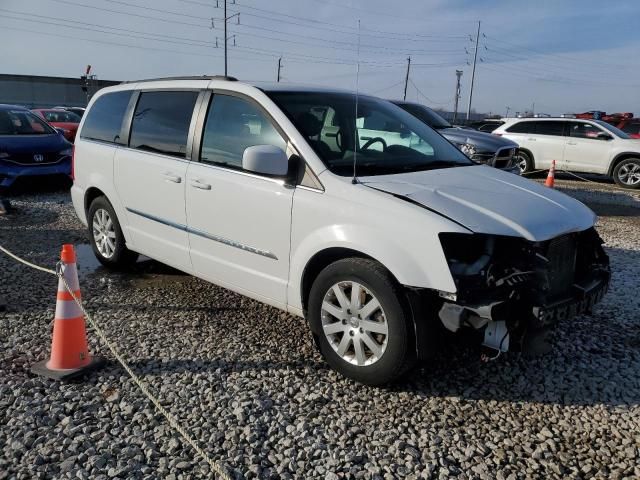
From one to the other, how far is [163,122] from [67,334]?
2.03 meters

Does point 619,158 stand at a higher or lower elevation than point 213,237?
higher

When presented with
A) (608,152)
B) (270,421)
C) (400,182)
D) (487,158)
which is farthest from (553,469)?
(608,152)

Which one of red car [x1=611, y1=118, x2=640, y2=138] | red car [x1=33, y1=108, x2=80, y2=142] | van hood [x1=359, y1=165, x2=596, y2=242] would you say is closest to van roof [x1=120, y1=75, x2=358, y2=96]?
van hood [x1=359, y1=165, x2=596, y2=242]

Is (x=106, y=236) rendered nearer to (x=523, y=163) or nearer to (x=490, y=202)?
(x=490, y=202)

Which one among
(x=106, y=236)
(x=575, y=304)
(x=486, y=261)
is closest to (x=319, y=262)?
(x=486, y=261)

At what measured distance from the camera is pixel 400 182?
3482mm

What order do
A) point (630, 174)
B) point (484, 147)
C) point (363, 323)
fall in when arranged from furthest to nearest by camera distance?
point (630, 174)
point (484, 147)
point (363, 323)

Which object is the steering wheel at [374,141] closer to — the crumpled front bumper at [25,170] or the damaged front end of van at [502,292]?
the damaged front end of van at [502,292]

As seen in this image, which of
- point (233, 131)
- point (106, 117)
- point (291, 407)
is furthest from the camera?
point (106, 117)

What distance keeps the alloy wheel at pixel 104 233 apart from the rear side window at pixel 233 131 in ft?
5.81

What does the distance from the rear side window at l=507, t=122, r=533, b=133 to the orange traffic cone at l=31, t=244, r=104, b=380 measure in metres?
13.3

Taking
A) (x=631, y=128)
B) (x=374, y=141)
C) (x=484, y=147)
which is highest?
(x=631, y=128)

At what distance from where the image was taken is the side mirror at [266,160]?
3.43m

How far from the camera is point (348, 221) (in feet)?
10.7
